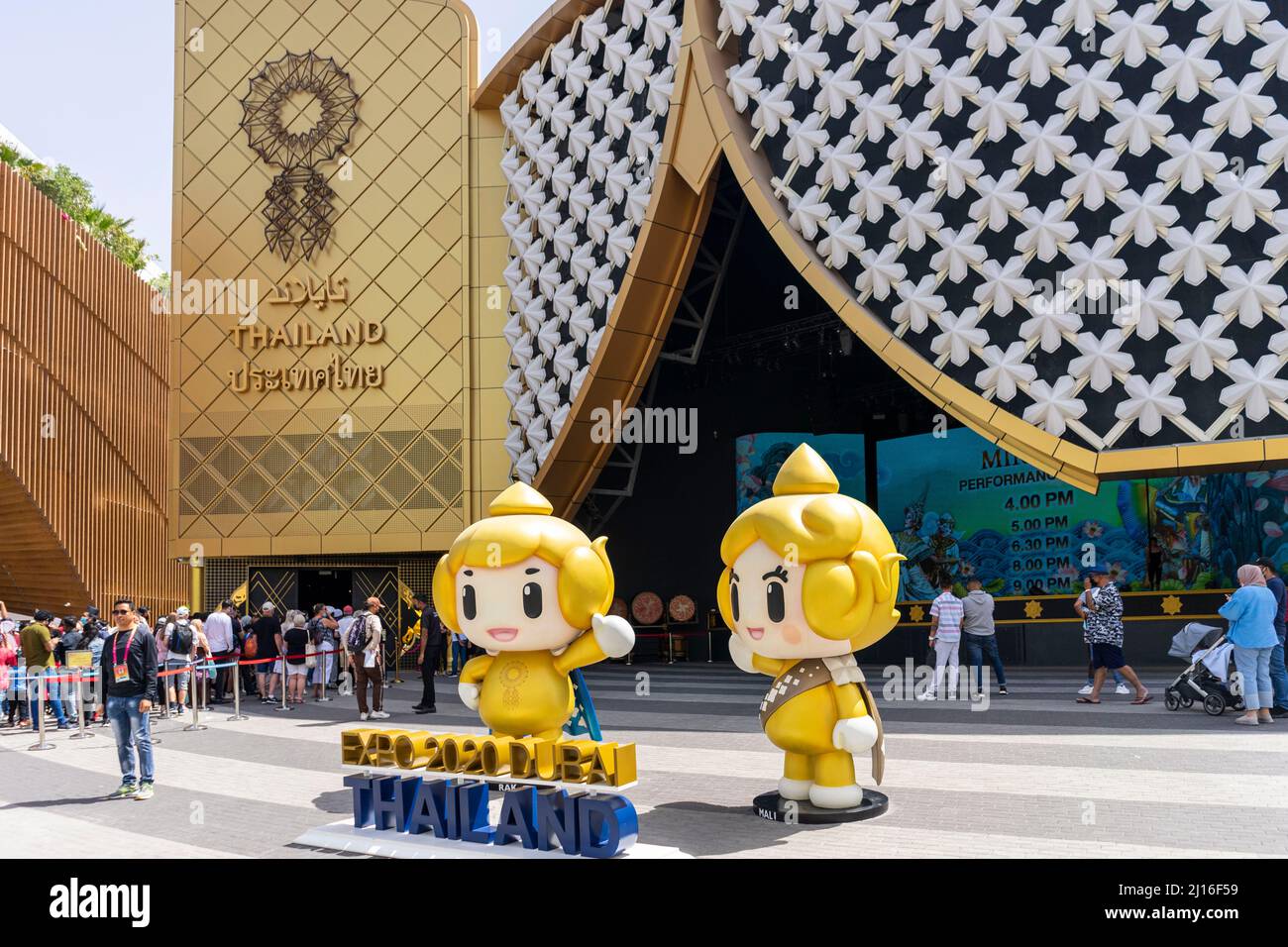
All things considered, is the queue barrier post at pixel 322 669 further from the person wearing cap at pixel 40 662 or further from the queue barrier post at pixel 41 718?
the queue barrier post at pixel 41 718

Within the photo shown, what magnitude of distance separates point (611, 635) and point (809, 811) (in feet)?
6.51

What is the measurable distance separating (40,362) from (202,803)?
2007 cm

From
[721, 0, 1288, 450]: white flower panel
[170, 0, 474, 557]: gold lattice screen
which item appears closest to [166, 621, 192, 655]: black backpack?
[170, 0, 474, 557]: gold lattice screen

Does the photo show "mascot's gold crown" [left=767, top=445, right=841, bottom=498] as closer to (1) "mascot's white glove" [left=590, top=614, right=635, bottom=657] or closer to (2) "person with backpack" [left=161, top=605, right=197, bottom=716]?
(1) "mascot's white glove" [left=590, top=614, right=635, bottom=657]

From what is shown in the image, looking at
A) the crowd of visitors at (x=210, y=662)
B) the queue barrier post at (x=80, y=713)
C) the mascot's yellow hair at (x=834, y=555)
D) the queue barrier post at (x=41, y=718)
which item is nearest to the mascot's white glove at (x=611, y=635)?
the mascot's yellow hair at (x=834, y=555)

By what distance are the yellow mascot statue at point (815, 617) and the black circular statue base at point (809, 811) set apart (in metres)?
0.02

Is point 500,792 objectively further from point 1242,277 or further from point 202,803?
point 1242,277

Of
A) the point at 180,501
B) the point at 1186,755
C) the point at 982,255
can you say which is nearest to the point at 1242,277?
the point at 982,255

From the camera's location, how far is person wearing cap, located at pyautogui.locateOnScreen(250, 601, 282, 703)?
61.2ft

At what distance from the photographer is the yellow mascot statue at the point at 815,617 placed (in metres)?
8.22

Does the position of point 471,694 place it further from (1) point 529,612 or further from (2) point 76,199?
(2) point 76,199

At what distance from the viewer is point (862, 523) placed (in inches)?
333

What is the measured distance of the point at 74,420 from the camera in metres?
27.5

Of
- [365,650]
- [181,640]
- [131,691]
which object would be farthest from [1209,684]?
[181,640]
